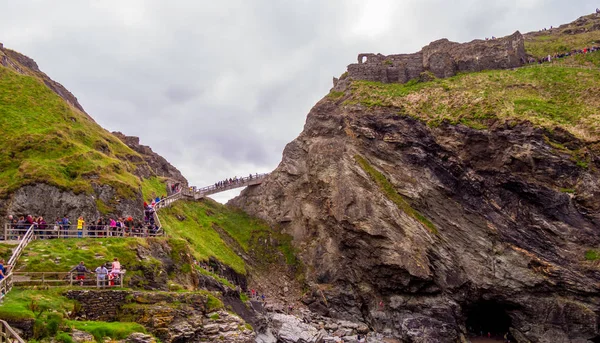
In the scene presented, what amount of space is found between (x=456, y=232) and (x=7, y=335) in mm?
46687

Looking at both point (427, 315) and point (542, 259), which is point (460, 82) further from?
point (427, 315)

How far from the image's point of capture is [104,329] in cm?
2397

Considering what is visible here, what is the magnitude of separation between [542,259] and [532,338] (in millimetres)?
8310

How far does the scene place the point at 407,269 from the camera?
52656 millimetres

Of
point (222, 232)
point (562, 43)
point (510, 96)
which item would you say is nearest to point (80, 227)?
point (222, 232)

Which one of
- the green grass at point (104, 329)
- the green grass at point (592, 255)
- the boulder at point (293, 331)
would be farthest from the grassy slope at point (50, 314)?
the green grass at point (592, 255)

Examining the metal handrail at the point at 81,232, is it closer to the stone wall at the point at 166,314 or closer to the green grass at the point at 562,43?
the stone wall at the point at 166,314

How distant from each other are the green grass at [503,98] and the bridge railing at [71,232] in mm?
38038

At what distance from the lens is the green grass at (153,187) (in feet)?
190

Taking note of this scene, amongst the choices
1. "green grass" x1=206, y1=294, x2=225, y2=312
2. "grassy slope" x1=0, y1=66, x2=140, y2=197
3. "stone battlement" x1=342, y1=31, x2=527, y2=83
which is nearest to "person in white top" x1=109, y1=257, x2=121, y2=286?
"green grass" x1=206, y1=294, x2=225, y2=312

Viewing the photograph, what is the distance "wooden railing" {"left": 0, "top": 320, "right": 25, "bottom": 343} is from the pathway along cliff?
39921 mm

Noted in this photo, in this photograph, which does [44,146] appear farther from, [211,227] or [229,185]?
[229,185]

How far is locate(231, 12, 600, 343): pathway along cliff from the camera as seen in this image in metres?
50.7

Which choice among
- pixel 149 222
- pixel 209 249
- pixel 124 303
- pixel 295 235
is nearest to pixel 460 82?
pixel 295 235
